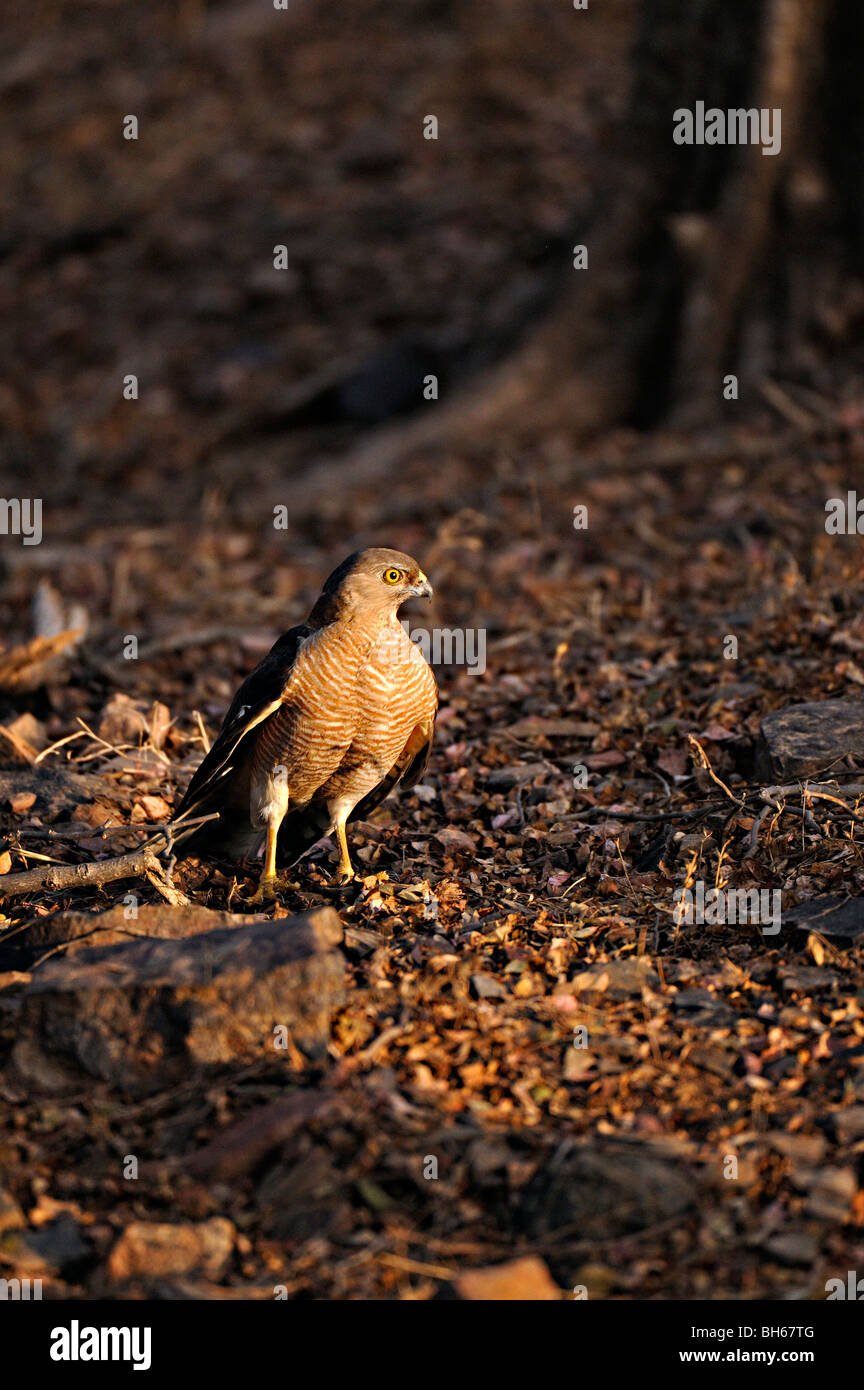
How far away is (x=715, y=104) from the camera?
10125mm

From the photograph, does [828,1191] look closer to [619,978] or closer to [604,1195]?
[604,1195]

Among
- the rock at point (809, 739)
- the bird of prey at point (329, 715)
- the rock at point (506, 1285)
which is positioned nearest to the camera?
the rock at point (506, 1285)

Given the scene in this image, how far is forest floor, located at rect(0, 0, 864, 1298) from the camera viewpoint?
11.7ft

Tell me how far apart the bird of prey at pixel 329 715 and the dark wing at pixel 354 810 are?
0.08 metres

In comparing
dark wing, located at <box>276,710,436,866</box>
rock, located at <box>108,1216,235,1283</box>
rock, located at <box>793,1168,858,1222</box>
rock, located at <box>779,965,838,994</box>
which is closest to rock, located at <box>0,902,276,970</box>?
rock, located at <box>108,1216,235,1283</box>

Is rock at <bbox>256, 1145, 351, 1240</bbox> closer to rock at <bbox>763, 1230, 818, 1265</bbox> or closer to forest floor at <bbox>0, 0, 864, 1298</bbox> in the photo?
forest floor at <bbox>0, 0, 864, 1298</bbox>

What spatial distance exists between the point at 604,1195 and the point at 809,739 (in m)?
2.58

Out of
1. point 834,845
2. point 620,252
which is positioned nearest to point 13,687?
point 834,845

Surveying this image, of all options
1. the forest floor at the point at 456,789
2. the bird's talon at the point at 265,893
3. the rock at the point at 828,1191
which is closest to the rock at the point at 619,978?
the forest floor at the point at 456,789

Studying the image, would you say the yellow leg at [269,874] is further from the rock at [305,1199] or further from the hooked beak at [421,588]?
the rock at [305,1199]

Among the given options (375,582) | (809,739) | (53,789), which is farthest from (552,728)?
(53,789)

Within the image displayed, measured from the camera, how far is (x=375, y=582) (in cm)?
520

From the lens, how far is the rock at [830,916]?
4594 mm

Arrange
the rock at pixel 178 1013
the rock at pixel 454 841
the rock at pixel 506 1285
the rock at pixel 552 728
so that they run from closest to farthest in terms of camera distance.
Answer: the rock at pixel 506 1285
the rock at pixel 178 1013
the rock at pixel 454 841
the rock at pixel 552 728
